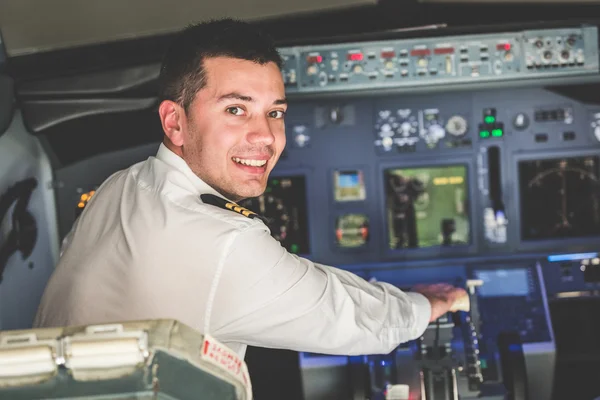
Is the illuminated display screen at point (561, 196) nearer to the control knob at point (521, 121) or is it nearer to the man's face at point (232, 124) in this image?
the control knob at point (521, 121)

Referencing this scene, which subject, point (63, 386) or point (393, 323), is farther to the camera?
point (393, 323)

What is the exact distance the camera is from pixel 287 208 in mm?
2756

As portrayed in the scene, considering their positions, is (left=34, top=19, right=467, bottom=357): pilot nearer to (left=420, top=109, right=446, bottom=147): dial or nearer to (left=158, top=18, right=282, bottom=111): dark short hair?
(left=158, top=18, right=282, bottom=111): dark short hair

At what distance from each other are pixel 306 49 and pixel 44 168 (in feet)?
3.51

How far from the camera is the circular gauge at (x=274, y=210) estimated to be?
2.74 metres

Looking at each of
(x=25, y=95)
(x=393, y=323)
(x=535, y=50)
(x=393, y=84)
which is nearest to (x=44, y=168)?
(x=25, y=95)

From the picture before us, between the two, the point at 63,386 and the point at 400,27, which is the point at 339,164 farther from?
the point at 63,386

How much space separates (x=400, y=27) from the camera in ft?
8.57

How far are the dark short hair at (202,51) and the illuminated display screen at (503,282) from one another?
4.24ft

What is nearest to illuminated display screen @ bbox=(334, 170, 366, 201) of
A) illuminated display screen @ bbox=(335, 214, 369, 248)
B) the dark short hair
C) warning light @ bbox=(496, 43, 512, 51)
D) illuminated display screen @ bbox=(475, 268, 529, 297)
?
illuminated display screen @ bbox=(335, 214, 369, 248)

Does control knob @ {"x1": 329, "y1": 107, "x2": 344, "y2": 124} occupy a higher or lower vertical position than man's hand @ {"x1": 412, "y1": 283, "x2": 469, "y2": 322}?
higher

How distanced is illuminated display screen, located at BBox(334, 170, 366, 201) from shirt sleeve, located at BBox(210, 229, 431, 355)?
1013mm

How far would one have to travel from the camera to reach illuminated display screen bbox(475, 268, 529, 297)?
2625mm

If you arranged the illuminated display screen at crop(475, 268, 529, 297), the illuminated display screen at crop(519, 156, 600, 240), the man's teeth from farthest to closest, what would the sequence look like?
the illuminated display screen at crop(519, 156, 600, 240), the illuminated display screen at crop(475, 268, 529, 297), the man's teeth
